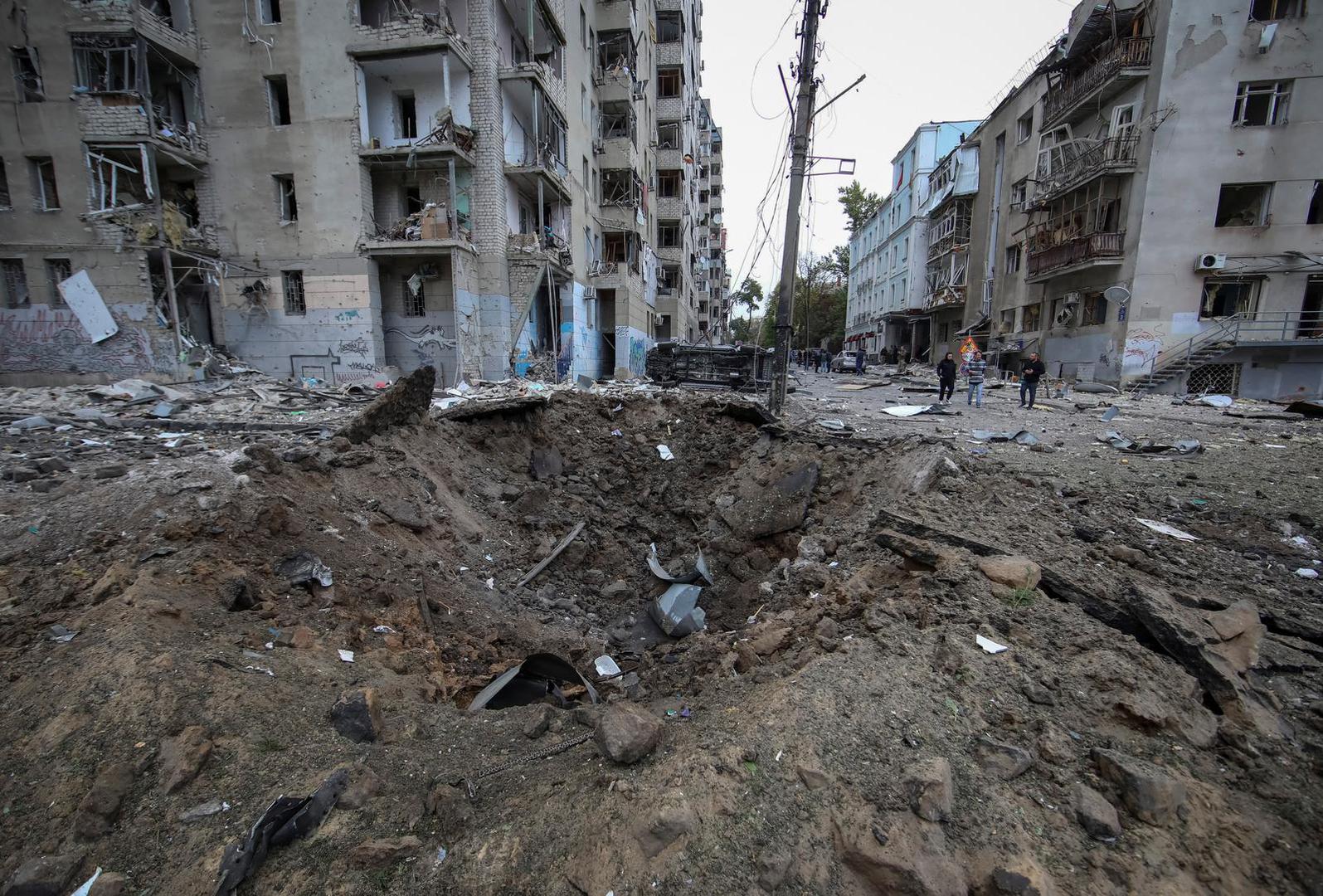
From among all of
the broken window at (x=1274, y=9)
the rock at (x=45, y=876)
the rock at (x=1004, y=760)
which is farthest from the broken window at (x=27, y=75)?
the broken window at (x=1274, y=9)

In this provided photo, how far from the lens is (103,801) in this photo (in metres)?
1.97

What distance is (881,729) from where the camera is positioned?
2205 millimetres

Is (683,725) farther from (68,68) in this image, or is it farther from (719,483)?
(68,68)

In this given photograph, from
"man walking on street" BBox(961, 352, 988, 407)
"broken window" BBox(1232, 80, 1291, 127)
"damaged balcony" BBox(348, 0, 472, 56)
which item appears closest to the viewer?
"man walking on street" BBox(961, 352, 988, 407)

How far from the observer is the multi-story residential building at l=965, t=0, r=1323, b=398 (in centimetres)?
1853

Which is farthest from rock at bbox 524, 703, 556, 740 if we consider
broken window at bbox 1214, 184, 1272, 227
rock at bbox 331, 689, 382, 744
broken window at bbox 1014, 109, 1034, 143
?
broken window at bbox 1014, 109, 1034, 143

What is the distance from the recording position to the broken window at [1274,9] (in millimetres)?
18344

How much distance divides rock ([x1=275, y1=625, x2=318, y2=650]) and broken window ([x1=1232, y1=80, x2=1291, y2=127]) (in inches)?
1154

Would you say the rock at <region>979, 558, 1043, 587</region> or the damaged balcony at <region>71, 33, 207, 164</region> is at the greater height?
the damaged balcony at <region>71, 33, 207, 164</region>

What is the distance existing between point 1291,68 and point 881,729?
95.7 ft

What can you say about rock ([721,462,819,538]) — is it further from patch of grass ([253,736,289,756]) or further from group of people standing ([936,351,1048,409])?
group of people standing ([936,351,1048,409])

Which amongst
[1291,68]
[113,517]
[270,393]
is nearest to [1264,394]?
[1291,68]

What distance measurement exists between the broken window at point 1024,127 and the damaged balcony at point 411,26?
25.8 metres

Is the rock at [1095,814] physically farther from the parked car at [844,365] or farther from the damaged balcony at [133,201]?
the parked car at [844,365]
